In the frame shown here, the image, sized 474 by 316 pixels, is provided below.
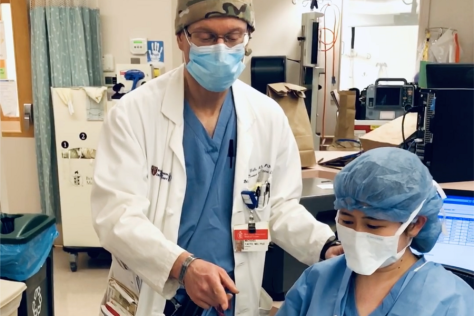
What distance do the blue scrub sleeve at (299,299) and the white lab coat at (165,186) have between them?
0.12 meters

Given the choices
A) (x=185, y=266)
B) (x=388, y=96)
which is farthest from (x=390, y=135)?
(x=388, y=96)

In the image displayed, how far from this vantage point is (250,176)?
4.72ft

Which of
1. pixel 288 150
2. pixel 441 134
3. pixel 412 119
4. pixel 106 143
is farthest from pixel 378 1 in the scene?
pixel 106 143

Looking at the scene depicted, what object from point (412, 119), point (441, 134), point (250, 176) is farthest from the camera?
point (412, 119)

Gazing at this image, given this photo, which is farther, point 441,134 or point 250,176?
point 441,134

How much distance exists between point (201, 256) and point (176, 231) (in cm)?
11

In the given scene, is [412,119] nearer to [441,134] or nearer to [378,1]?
[441,134]

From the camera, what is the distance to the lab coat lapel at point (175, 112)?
136cm

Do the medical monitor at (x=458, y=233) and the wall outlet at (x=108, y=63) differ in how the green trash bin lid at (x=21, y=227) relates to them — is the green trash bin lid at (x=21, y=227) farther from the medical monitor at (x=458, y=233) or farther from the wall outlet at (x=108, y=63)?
the wall outlet at (x=108, y=63)

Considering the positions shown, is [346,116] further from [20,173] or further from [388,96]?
[20,173]

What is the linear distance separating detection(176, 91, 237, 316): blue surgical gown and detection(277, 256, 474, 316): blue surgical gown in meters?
0.24

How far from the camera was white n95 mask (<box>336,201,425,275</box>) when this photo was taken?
1.10 metres

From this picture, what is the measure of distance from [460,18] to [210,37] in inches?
118

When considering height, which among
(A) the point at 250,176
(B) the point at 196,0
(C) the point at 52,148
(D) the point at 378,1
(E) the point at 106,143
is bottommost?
(C) the point at 52,148
